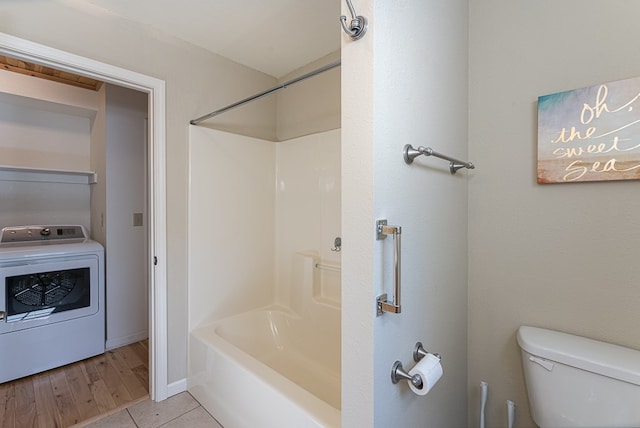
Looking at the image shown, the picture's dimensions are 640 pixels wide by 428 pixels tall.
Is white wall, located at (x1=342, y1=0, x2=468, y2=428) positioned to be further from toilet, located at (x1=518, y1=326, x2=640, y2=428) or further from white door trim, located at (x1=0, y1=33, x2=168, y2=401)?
white door trim, located at (x1=0, y1=33, x2=168, y2=401)

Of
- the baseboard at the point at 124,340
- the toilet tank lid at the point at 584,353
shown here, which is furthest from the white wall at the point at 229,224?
the toilet tank lid at the point at 584,353

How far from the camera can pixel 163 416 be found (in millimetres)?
1806

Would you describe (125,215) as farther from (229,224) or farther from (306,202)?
(306,202)

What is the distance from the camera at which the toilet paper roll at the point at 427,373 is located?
949mm

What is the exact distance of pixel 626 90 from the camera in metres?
1.09

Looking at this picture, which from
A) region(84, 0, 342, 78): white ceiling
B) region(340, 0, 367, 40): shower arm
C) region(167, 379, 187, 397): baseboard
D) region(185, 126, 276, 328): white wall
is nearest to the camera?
region(340, 0, 367, 40): shower arm

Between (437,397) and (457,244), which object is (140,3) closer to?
(457,244)

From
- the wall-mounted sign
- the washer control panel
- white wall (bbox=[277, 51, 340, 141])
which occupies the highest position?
white wall (bbox=[277, 51, 340, 141])

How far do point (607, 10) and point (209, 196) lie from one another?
2.36 m

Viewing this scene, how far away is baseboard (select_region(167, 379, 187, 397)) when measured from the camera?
1994 millimetres

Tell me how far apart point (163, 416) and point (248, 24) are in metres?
2.56

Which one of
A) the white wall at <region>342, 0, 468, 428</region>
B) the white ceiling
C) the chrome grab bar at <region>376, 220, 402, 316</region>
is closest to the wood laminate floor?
the white wall at <region>342, 0, 468, 428</region>

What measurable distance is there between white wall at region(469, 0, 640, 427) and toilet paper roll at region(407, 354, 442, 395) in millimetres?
663

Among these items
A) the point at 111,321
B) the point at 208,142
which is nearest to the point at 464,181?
the point at 208,142
